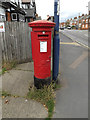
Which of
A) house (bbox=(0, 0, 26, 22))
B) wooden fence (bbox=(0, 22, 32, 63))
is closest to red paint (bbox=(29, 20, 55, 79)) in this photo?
wooden fence (bbox=(0, 22, 32, 63))

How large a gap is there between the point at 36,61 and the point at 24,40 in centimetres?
268

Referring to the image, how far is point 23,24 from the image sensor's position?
16.2 ft

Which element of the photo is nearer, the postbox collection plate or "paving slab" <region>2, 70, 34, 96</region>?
the postbox collection plate

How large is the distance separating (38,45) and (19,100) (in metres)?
1.54

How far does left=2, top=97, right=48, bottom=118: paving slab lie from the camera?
2.31 m

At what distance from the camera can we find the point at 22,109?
2.47 meters

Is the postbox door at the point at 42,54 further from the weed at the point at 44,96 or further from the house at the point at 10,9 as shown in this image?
the house at the point at 10,9

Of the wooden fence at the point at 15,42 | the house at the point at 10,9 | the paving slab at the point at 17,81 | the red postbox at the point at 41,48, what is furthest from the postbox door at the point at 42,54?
the house at the point at 10,9

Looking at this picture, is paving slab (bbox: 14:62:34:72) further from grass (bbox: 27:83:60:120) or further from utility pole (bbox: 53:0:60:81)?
grass (bbox: 27:83:60:120)

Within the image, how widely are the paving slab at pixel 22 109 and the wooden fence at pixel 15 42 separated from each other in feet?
8.58

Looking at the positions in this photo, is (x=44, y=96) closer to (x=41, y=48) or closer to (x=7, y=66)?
(x=41, y=48)

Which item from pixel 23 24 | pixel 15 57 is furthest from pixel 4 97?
pixel 23 24

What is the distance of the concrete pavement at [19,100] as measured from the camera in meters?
2.35

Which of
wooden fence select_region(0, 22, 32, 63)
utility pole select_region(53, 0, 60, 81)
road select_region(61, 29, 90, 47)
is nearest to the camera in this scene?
utility pole select_region(53, 0, 60, 81)
